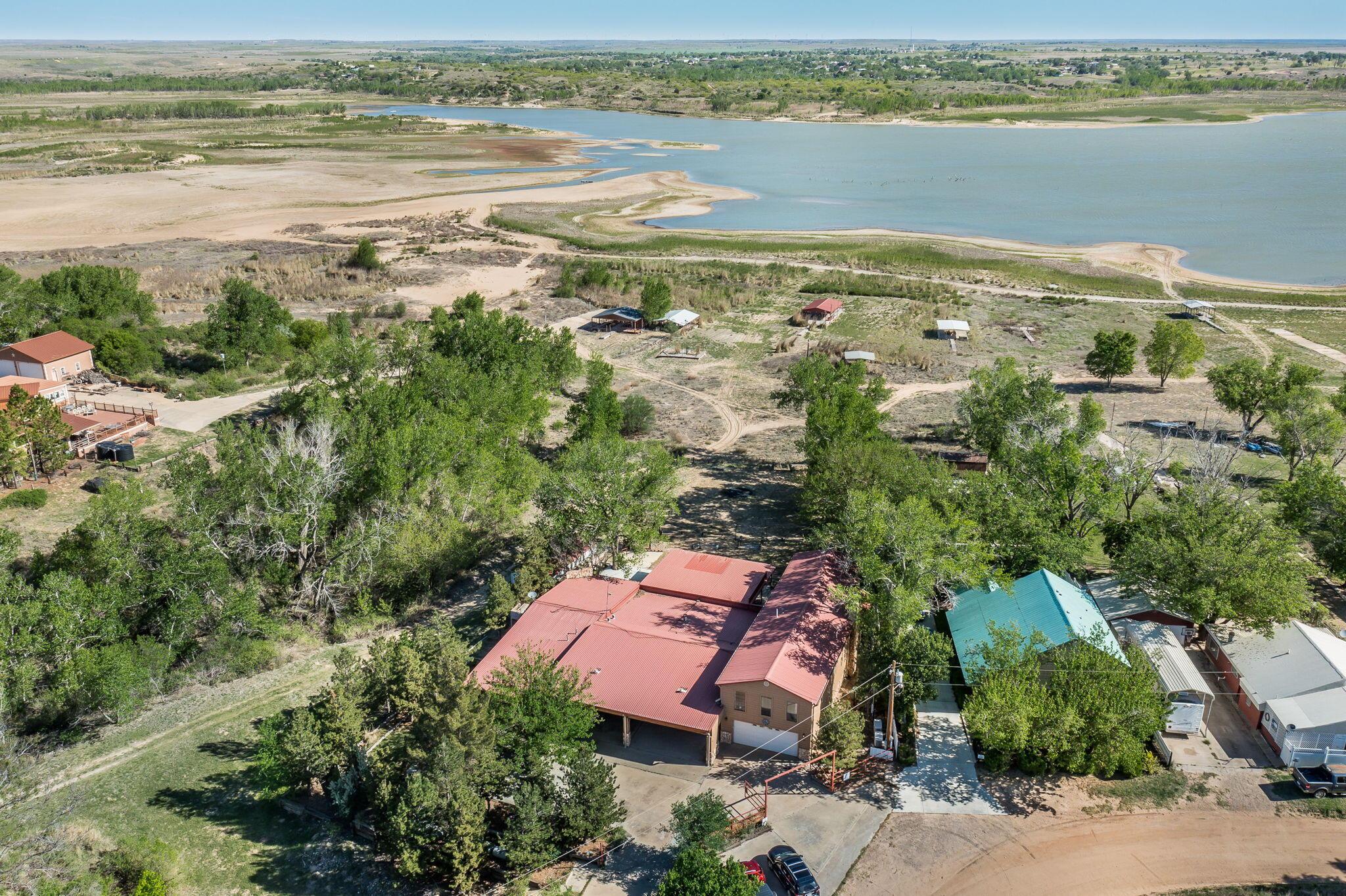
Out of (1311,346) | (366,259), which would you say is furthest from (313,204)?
(1311,346)

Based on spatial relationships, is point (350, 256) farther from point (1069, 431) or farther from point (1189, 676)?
point (1189, 676)

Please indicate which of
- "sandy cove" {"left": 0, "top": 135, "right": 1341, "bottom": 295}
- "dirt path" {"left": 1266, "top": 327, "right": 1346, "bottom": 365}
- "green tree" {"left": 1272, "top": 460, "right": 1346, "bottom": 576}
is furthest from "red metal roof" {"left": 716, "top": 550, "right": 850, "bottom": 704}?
"sandy cove" {"left": 0, "top": 135, "right": 1341, "bottom": 295}

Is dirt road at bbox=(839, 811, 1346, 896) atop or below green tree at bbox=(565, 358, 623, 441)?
below

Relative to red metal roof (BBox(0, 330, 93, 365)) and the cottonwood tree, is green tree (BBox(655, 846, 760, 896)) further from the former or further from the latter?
red metal roof (BBox(0, 330, 93, 365))

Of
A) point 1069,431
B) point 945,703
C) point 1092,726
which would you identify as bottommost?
point 945,703

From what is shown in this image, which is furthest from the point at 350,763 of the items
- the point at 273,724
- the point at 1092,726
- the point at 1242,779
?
the point at 1242,779

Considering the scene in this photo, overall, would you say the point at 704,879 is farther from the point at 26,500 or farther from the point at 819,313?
the point at 819,313

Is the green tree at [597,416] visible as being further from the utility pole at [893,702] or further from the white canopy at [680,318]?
the white canopy at [680,318]
